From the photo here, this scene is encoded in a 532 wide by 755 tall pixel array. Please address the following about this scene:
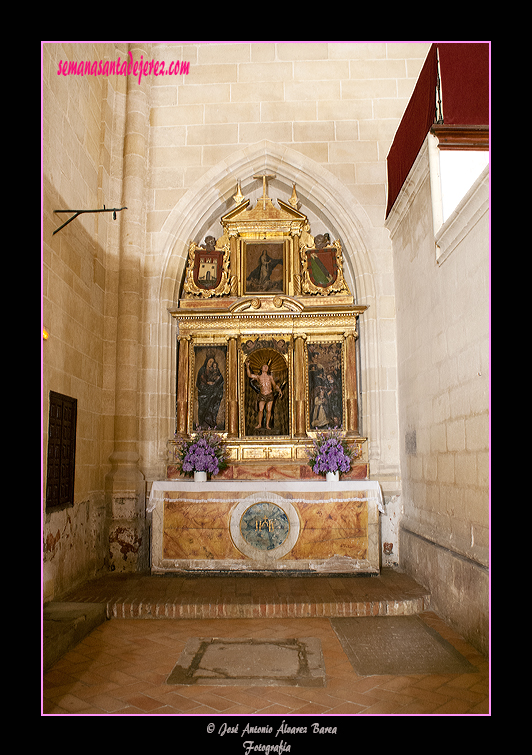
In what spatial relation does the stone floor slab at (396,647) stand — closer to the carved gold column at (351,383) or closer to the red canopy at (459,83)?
the carved gold column at (351,383)

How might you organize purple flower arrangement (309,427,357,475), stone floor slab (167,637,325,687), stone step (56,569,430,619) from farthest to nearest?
purple flower arrangement (309,427,357,475) < stone step (56,569,430,619) < stone floor slab (167,637,325,687)

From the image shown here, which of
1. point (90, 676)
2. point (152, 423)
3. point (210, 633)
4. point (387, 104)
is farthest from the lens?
point (387, 104)

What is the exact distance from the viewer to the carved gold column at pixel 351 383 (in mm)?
7703

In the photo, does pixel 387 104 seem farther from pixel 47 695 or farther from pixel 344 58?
pixel 47 695

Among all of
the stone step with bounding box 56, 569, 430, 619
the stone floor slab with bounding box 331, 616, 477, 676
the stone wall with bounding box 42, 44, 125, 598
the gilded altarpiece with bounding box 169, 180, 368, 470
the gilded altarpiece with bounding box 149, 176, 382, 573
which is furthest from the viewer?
the gilded altarpiece with bounding box 169, 180, 368, 470

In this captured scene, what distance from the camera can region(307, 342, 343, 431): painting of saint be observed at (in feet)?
25.7

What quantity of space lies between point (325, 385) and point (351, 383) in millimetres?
361

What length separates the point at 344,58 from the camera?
8.38 meters

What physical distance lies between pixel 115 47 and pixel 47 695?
819cm

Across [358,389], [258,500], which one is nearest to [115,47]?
[358,389]

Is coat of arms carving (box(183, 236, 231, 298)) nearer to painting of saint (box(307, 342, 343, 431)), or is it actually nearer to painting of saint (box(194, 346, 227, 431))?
painting of saint (box(194, 346, 227, 431))

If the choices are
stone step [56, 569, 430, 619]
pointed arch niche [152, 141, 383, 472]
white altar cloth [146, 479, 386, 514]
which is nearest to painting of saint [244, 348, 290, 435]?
pointed arch niche [152, 141, 383, 472]

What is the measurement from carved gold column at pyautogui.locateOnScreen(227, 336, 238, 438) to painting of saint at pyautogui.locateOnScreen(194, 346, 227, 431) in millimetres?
142

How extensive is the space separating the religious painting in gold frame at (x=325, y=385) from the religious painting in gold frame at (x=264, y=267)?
100 centimetres
